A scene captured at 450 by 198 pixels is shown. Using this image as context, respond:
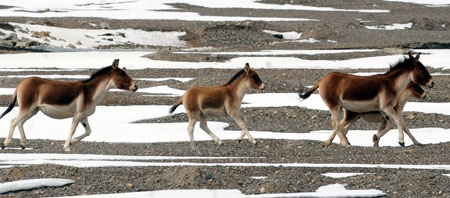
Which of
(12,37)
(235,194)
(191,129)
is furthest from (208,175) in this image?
(12,37)

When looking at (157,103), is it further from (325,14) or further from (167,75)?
(325,14)

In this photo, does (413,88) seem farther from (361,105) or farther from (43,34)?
(43,34)

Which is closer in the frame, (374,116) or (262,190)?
(262,190)

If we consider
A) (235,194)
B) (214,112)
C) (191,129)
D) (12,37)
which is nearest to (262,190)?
(235,194)

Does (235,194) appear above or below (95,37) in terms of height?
above

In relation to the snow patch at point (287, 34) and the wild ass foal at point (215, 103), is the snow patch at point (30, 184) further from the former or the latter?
the snow patch at point (287, 34)

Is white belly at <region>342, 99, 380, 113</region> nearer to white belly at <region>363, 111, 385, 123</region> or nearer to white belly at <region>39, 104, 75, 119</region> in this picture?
white belly at <region>363, 111, 385, 123</region>

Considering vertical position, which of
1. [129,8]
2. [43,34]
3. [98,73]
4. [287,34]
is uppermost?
[98,73]

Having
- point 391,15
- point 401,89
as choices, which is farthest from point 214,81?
point 391,15

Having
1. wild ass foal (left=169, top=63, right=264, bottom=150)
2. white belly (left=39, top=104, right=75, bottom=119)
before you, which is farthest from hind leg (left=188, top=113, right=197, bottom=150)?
white belly (left=39, top=104, right=75, bottom=119)

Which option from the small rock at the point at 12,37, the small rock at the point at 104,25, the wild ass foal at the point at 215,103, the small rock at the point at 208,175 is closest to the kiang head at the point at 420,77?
the wild ass foal at the point at 215,103

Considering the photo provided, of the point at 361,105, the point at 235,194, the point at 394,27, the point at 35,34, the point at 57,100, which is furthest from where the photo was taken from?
the point at 394,27

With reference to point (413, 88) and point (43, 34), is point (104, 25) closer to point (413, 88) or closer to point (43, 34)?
point (43, 34)

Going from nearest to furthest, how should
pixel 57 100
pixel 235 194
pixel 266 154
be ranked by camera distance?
pixel 235 194, pixel 266 154, pixel 57 100
